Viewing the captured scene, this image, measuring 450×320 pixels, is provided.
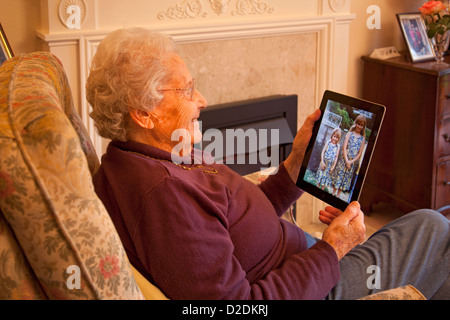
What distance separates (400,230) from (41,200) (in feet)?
3.16

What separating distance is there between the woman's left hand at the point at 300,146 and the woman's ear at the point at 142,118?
48 cm

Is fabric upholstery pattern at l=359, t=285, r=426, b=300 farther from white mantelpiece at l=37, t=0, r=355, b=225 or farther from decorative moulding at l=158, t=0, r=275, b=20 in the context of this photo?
decorative moulding at l=158, t=0, r=275, b=20

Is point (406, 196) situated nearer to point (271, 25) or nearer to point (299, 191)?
point (271, 25)

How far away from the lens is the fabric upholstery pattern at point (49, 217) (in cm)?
85

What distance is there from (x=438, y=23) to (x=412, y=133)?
0.54 metres

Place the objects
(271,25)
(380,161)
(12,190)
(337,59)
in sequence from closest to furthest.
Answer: (12,190) → (271,25) → (337,59) → (380,161)

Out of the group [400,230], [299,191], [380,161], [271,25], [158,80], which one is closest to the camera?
[158,80]

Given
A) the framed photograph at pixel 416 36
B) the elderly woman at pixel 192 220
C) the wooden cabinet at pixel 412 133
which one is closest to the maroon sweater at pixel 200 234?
the elderly woman at pixel 192 220

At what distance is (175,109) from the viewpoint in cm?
140

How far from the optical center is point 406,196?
9.50 feet

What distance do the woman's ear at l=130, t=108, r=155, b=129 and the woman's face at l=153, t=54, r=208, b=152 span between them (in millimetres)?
15

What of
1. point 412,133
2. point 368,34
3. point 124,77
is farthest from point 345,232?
point 368,34

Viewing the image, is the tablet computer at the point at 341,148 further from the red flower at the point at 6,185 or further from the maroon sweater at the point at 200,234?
the red flower at the point at 6,185
